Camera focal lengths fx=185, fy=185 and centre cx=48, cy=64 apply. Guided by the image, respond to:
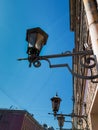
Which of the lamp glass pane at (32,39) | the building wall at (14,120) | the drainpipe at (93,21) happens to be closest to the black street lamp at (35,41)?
the lamp glass pane at (32,39)

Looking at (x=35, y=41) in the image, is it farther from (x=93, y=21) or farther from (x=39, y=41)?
(x=93, y=21)

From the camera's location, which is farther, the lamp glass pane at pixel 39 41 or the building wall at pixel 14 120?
the building wall at pixel 14 120

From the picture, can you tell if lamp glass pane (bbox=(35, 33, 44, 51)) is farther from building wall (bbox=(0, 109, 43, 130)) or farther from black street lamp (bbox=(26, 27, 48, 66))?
building wall (bbox=(0, 109, 43, 130))

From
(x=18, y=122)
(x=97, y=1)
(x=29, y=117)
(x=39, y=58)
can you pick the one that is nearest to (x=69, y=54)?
(x=39, y=58)

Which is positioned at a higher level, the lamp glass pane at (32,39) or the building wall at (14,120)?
the building wall at (14,120)

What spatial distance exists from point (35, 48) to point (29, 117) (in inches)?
1035

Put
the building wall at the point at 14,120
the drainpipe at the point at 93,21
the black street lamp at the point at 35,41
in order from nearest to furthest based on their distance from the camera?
the drainpipe at the point at 93,21, the black street lamp at the point at 35,41, the building wall at the point at 14,120

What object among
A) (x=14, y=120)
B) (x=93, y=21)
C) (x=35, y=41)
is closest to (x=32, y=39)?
(x=35, y=41)

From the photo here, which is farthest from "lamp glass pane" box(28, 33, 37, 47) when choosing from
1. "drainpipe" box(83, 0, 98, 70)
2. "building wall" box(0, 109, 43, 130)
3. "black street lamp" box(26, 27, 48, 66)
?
"building wall" box(0, 109, 43, 130)

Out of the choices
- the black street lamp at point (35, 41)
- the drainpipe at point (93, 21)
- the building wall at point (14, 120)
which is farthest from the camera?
the building wall at point (14, 120)

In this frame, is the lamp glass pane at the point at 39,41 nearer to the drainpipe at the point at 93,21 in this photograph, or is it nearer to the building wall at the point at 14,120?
the drainpipe at the point at 93,21

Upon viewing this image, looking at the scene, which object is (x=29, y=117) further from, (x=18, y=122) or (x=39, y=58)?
(x=39, y=58)

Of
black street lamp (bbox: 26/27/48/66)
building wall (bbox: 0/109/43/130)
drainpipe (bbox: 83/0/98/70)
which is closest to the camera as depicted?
drainpipe (bbox: 83/0/98/70)

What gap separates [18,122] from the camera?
2498 cm
